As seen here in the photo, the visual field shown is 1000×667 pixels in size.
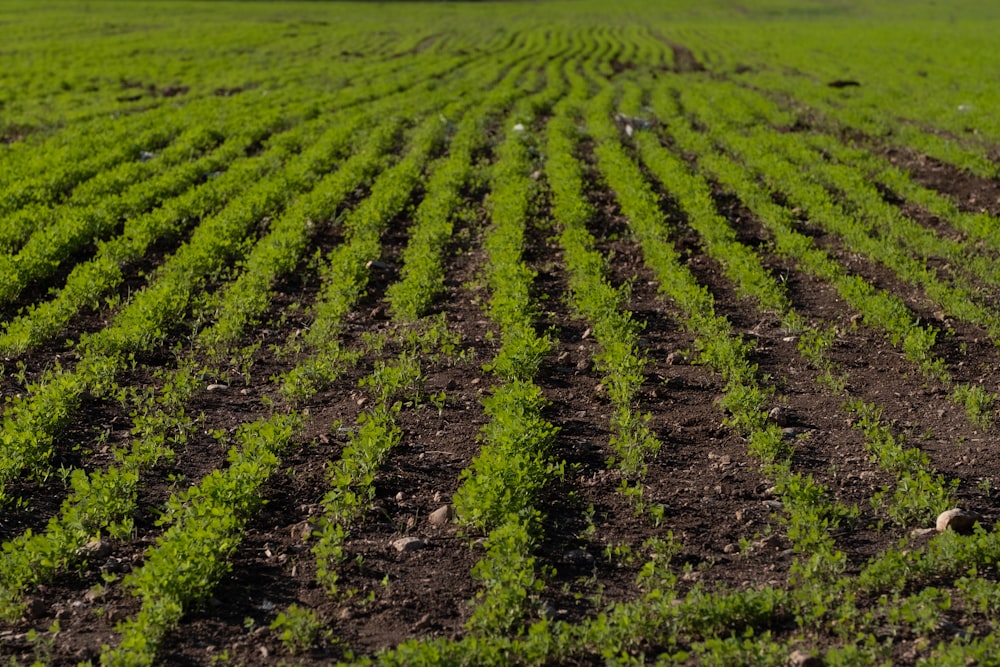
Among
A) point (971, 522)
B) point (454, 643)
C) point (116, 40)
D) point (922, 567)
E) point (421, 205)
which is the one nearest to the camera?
point (454, 643)

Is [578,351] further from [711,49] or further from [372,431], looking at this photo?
[711,49]

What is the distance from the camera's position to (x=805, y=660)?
5.67 m

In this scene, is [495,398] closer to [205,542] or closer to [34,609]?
[205,542]

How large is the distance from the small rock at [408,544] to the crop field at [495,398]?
1.3 inches

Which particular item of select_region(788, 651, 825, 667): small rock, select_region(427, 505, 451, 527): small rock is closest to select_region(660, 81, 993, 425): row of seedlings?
select_region(788, 651, 825, 667): small rock

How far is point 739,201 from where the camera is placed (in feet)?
58.2

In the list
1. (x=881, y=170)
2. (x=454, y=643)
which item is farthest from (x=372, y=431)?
(x=881, y=170)

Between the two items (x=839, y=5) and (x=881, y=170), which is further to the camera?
(x=839, y=5)

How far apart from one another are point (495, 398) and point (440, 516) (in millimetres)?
1915

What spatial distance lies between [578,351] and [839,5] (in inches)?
4008

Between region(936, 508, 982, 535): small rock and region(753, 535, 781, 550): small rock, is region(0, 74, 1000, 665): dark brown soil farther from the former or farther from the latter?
region(936, 508, 982, 535): small rock

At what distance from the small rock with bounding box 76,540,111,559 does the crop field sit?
0.6 inches

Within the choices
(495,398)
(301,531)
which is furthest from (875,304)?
(301,531)

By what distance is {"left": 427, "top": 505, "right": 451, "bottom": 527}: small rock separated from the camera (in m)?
7.45
